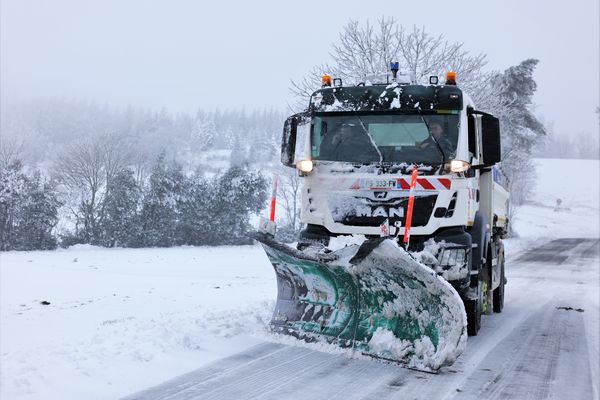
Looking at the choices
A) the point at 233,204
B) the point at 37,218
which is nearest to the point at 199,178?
the point at 233,204

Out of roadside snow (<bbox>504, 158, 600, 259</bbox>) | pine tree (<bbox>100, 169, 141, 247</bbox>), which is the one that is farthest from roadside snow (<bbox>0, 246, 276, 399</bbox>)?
roadside snow (<bbox>504, 158, 600, 259</bbox>)

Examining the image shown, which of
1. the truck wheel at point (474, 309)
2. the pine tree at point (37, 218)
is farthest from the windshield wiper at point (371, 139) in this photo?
the pine tree at point (37, 218)

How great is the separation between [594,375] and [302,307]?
285cm

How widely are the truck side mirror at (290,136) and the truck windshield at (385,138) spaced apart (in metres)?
0.17

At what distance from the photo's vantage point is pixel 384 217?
612 centimetres

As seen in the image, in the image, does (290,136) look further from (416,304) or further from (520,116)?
(520,116)

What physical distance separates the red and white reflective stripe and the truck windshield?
25 centimetres

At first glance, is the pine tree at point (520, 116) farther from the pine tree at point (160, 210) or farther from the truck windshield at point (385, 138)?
the truck windshield at point (385, 138)

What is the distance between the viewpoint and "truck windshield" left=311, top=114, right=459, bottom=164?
6.35 metres

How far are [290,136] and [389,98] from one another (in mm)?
1241

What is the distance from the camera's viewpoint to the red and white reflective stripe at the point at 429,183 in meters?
6.08

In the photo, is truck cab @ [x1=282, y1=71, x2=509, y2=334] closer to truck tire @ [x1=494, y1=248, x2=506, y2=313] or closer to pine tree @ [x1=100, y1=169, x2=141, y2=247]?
truck tire @ [x1=494, y1=248, x2=506, y2=313]

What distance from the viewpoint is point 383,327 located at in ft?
17.6

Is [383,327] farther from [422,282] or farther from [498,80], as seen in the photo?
[498,80]
